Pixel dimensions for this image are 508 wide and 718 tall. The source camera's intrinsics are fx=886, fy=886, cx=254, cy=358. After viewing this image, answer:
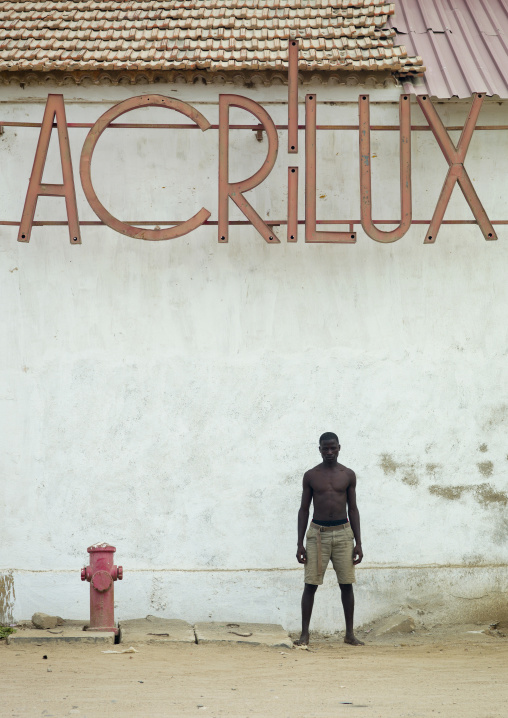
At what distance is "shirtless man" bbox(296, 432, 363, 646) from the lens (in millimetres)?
8320

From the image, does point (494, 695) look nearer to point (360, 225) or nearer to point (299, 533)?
point (299, 533)

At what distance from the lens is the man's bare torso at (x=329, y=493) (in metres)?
8.35

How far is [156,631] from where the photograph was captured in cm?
841

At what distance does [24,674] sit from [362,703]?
259 cm

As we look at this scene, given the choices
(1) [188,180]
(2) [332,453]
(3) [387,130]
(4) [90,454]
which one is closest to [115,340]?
(4) [90,454]

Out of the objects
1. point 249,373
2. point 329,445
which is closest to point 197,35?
point 249,373

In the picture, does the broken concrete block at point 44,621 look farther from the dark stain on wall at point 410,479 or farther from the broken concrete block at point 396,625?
the dark stain on wall at point 410,479

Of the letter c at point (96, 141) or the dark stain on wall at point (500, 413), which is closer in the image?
the letter c at point (96, 141)

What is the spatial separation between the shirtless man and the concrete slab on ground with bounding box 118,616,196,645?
1.12 meters

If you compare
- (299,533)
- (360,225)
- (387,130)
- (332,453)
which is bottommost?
(299,533)

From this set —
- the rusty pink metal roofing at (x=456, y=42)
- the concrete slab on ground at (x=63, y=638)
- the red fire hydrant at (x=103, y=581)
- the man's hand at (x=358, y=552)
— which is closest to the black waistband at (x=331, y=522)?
the man's hand at (x=358, y=552)

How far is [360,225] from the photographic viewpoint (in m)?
9.63

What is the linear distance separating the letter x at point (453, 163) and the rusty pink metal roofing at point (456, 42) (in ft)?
0.68

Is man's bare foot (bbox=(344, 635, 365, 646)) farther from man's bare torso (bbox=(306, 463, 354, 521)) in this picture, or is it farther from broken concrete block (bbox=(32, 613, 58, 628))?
broken concrete block (bbox=(32, 613, 58, 628))
